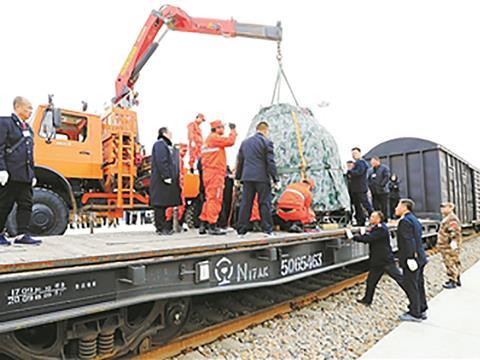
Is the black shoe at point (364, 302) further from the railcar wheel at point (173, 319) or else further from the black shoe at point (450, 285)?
the railcar wheel at point (173, 319)

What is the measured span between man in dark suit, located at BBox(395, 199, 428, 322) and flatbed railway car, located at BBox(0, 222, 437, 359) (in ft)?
5.66

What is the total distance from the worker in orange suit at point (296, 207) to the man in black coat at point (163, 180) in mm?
1564

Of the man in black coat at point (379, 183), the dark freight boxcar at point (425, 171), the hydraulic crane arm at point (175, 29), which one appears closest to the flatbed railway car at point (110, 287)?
the man in black coat at point (379, 183)

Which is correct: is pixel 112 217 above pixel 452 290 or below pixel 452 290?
above

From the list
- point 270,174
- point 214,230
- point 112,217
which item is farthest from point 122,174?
point 270,174

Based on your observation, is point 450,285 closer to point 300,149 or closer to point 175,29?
point 300,149

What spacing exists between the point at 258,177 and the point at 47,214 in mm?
3659

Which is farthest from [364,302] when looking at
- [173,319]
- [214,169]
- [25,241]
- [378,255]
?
[25,241]

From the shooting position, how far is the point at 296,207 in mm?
5320

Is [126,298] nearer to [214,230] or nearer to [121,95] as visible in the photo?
[214,230]

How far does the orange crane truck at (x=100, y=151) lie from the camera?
6387 mm

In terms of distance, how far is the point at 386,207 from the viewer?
902 cm

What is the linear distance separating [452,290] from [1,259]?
→ 663 cm

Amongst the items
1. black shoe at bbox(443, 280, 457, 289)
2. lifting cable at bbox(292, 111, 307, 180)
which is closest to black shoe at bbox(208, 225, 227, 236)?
lifting cable at bbox(292, 111, 307, 180)
